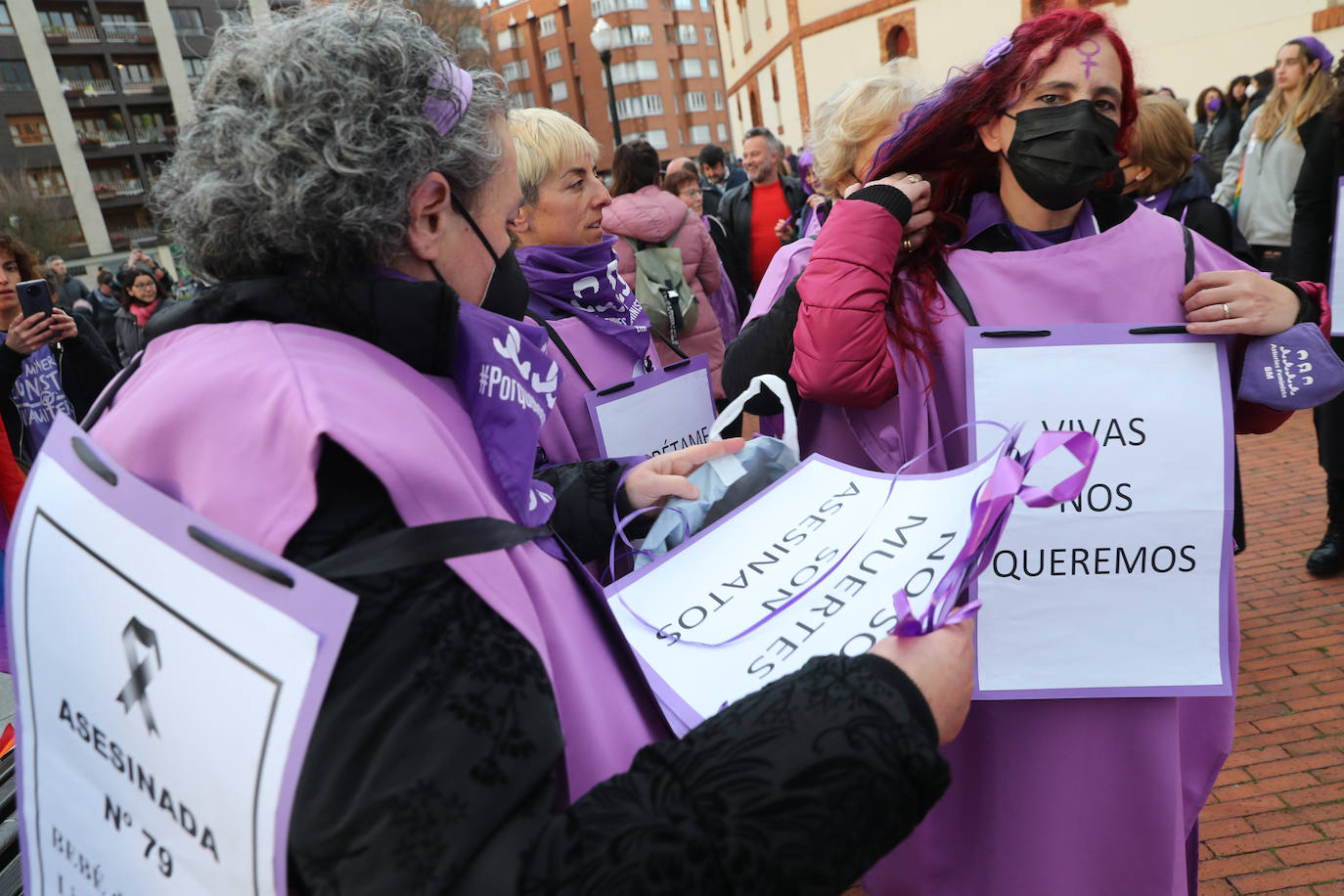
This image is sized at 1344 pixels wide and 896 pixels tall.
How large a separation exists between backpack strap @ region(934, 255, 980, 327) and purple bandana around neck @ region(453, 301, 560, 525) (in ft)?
3.30

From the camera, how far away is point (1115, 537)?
1666mm

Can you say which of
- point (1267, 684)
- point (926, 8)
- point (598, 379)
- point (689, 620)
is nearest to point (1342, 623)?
point (1267, 684)

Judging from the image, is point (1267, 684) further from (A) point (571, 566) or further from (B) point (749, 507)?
(A) point (571, 566)

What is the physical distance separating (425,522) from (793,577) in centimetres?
60

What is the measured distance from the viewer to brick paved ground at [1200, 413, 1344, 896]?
2.38 metres

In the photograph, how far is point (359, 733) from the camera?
0.70 metres

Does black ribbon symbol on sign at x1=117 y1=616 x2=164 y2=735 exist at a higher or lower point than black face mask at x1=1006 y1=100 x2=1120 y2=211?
lower

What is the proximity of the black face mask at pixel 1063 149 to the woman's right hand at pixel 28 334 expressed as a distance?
3883 millimetres

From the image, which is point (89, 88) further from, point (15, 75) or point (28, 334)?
point (28, 334)

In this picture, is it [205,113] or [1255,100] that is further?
[1255,100]

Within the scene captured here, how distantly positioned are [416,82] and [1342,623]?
3.88 metres

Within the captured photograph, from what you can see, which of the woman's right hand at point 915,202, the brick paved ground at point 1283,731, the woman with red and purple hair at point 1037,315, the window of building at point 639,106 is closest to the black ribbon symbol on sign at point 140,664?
the woman with red and purple hair at point 1037,315

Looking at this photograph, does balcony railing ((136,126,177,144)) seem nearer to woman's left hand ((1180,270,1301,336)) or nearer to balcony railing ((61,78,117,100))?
balcony railing ((61,78,117,100))

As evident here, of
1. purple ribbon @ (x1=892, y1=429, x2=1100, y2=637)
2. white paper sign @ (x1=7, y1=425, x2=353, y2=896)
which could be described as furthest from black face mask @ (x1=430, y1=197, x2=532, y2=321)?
purple ribbon @ (x1=892, y1=429, x2=1100, y2=637)
